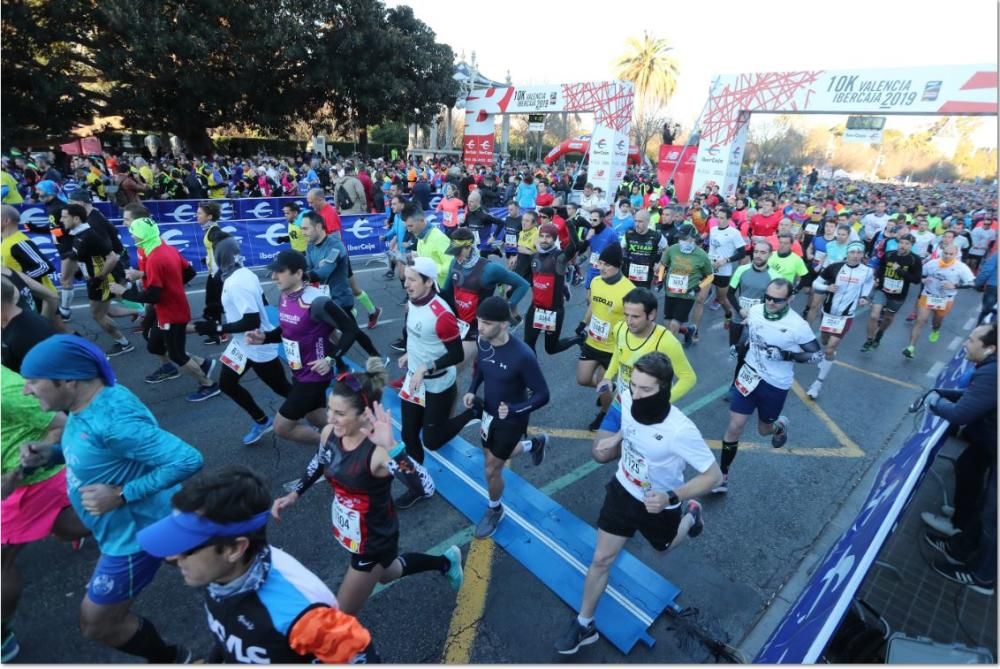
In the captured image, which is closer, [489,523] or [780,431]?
[489,523]

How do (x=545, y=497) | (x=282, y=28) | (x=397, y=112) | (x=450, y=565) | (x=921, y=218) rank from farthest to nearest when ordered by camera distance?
(x=397, y=112), (x=282, y=28), (x=921, y=218), (x=545, y=497), (x=450, y=565)

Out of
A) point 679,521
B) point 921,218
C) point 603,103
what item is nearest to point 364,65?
point 603,103

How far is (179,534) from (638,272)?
284 inches

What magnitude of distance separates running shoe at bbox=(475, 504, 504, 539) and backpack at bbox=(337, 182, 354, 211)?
10.1m

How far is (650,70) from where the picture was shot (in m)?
42.8

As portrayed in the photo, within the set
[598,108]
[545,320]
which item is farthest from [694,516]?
[598,108]

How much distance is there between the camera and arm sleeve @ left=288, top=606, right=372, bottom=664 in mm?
1766

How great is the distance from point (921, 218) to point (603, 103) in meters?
11.4

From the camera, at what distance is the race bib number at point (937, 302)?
8.70m

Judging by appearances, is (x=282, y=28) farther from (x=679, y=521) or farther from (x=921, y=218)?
(x=679, y=521)

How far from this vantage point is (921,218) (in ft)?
48.2

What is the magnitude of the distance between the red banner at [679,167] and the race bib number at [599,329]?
17708 millimetres

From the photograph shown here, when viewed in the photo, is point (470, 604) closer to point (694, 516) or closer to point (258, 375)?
point (694, 516)

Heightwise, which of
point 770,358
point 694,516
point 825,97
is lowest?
point 694,516
